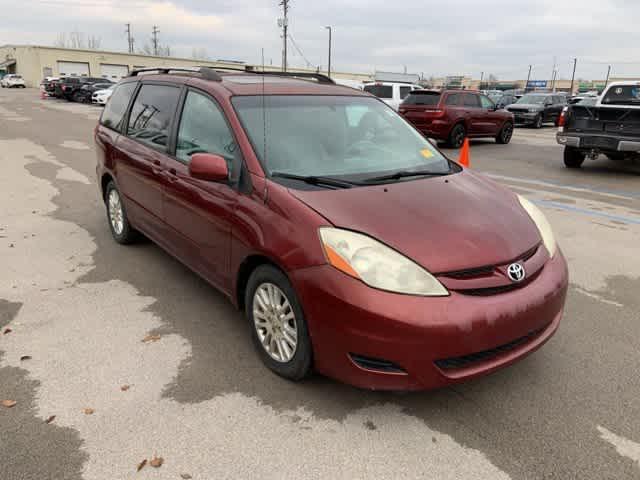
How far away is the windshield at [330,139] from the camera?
10.5 ft

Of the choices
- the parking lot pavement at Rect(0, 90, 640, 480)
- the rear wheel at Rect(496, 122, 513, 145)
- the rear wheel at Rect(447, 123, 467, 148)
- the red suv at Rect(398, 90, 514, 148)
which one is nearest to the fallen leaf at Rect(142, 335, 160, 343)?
the parking lot pavement at Rect(0, 90, 640, 480)

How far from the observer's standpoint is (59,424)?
2.62 m

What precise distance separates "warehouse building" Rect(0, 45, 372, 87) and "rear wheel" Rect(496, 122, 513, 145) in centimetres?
5130

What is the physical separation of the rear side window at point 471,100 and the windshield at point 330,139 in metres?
12.2

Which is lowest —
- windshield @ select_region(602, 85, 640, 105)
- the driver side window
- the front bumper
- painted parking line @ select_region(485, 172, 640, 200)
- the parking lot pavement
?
the parking lot pavement

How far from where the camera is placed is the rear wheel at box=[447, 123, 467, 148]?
14.5 metres

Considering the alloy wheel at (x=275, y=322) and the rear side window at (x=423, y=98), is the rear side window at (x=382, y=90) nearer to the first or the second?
the rear side window at (x=423, y=98)

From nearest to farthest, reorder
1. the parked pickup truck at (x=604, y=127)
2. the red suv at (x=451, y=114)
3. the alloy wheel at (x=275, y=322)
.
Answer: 1. the alloy wheel at (x=275, y=322)
2. the parked pickup truck at (x=604, y=127)
3. the red suv at (x=451, y=114)

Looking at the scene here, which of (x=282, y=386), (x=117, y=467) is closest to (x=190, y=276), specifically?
→ (x=282, y=386)

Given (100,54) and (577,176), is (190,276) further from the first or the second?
(100,54)

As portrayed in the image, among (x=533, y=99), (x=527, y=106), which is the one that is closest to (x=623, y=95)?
(x=527, y=106)

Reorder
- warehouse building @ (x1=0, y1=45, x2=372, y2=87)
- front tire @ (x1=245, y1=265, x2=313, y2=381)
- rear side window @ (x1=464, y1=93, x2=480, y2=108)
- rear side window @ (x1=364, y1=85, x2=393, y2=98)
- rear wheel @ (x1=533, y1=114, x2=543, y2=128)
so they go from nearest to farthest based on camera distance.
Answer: front tire @ (x1=245, y1=265, x2=313, y2=381) → rear side window @ (x1=464, y1=93, x2=480, y2=108) → rear side window @ (x1=364, y1=85, x2=393, y2=98) → rear wheel @ (x1=533, y1=114, x2=543, y2=128) → warehouse building @ (x1=0, y1=45, x2=372, y2=87)

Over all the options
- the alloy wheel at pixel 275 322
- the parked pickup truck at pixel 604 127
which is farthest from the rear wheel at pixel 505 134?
the alloy wheel at pixel 275 322

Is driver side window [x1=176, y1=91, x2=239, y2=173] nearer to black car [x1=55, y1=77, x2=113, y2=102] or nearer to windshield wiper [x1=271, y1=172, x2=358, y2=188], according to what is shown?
windshield wiper [x1=271, y1=172, x2=358, y2=188]
